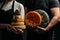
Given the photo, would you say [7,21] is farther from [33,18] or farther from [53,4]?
[53,4]

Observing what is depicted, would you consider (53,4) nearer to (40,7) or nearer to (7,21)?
(40,7)

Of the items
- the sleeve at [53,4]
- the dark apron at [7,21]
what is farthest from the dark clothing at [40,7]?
the dark apron at [7,21]

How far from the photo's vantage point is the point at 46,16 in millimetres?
1469

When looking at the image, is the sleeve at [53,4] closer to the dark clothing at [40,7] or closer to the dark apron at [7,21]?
the dark clothing at [40,7]

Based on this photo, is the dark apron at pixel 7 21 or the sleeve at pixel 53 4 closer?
the dark apron at pixel 7 21

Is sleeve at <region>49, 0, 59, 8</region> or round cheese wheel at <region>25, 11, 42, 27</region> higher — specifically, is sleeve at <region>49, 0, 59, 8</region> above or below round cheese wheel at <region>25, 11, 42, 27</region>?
above

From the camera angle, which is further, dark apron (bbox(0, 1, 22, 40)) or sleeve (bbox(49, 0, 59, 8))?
sleeve (bbox(49, 0, 59, 8))

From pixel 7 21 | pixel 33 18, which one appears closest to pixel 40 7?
pixel 33 18

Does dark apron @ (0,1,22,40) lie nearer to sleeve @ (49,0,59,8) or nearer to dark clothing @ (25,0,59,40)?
dark clothing @ (25,0,59,40)

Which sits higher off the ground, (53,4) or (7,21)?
(53,4)

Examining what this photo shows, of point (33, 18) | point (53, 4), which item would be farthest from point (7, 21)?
point (53, 4)

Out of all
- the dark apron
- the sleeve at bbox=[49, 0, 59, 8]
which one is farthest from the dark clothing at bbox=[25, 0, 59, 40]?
the dark apron

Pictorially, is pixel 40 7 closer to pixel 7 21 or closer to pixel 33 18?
pixel 33 18

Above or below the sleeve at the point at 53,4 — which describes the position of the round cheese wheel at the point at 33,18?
Result: below
